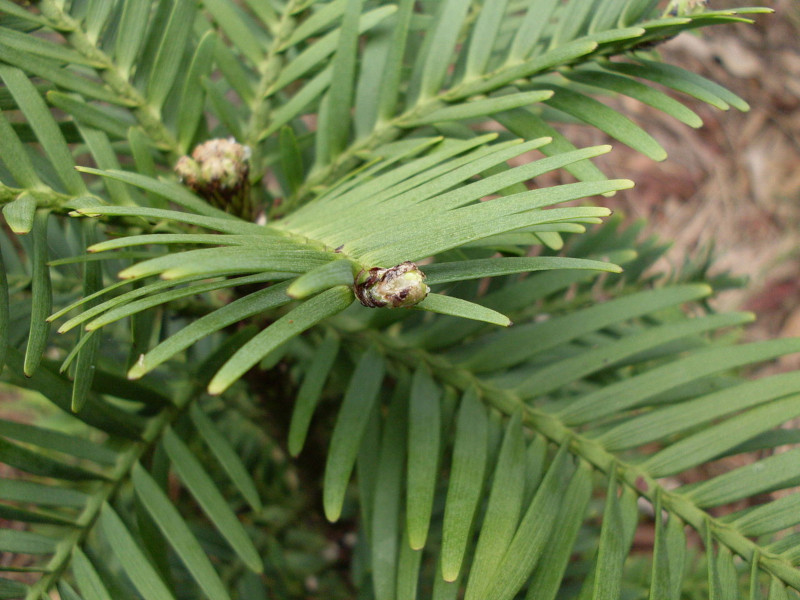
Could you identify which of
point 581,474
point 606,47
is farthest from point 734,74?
point 581,474

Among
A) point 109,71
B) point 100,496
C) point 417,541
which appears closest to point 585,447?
point 417,541

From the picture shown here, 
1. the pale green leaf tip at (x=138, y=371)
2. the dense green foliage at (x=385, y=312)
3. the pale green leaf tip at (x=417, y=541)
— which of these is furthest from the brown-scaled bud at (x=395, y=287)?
the pale green leaf tip at (x=417, y=541)

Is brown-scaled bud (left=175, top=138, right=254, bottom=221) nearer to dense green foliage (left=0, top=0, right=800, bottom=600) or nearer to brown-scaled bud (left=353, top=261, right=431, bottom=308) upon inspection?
dense green foliage (left=0, top=0, right=800, bottom=600)

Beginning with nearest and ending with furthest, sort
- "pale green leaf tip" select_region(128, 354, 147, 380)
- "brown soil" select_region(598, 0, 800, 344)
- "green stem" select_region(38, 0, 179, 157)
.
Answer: "pale green leaf tip" select_region(128, 354, 147, 380)
"green stem" select_region(38, 0, 179, 157)
"brown soil" select_region(598, 0, 800, 344)

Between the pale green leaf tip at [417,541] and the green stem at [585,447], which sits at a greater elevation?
the green stem at [585,447]

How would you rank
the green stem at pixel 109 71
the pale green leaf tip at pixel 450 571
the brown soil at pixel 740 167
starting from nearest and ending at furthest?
1. the pale green leaf tip at pixel 450 571
2. the green stem at pixel 109 71
3. the brown soil at pixel 740 167

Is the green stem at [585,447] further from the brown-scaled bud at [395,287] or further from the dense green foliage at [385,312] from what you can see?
the brown-scaled bud at [395,287]

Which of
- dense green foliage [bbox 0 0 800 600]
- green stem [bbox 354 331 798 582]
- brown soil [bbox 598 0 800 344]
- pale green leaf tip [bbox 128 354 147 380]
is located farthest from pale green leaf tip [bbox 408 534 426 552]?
brown soil [bbox 598 0 800 344]
